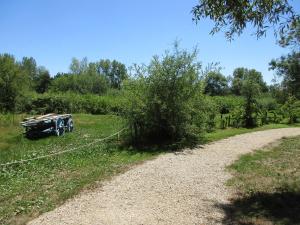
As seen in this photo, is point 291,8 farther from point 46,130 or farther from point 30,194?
point 46,130

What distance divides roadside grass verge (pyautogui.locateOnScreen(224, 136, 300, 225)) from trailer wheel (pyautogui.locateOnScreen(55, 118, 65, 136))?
9354 millimetres

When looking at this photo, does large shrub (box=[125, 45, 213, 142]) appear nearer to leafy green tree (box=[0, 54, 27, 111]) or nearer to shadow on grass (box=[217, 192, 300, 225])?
shadow on grass (box=[217, 192, 300, 225])

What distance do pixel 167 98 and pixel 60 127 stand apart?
6218mm

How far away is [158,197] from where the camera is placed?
8.34 meters

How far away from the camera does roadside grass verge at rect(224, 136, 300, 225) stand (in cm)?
719

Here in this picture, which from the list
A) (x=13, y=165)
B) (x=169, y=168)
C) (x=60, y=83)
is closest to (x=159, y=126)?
(x=169, y=168)

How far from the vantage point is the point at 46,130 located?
57.5 feet

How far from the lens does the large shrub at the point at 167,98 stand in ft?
51.5

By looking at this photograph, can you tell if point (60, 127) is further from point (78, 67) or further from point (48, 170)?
point (78, 67)

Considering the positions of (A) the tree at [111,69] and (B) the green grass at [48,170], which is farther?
(A) the tree at [111,69]

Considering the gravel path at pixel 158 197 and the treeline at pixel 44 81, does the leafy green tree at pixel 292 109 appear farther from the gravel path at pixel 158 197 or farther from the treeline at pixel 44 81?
the gravel path at pixel 158 197

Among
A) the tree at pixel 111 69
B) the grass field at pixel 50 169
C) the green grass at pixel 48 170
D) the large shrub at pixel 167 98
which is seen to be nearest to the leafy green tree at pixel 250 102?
the grass field at pixel 50 169

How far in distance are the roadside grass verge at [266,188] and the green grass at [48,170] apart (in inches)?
141

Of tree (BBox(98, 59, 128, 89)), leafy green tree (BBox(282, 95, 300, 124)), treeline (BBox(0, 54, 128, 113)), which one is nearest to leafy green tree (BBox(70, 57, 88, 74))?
treeline (BBox(0, 54, 128, 113))
